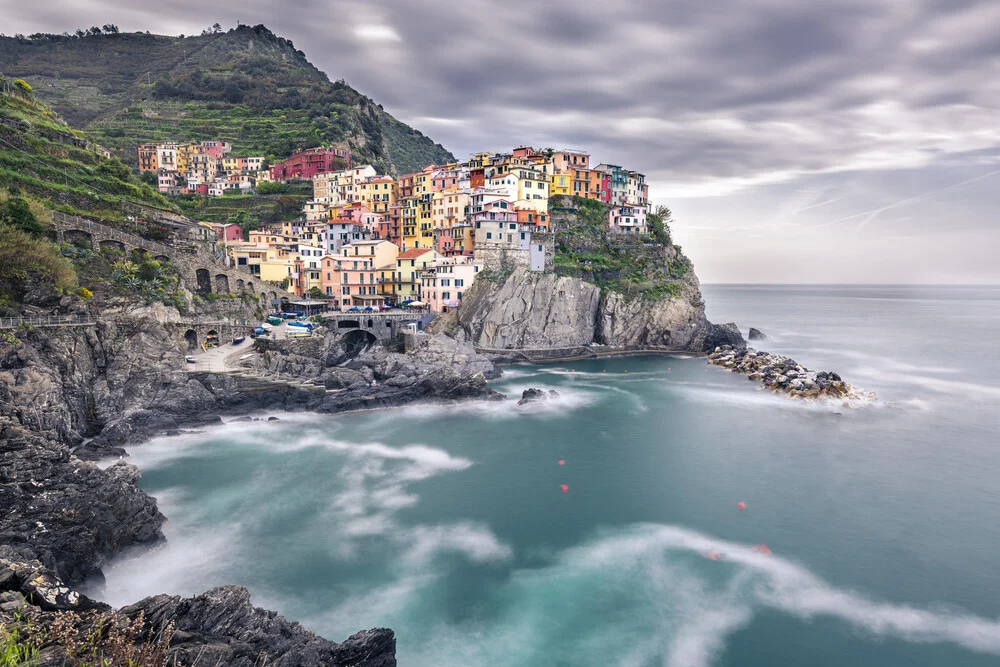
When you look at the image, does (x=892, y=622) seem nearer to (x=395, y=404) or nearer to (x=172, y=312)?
(x=395, y=404)

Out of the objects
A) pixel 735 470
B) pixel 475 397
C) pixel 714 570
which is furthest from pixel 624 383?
pixel 714 570

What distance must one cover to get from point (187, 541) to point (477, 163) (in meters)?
70.7

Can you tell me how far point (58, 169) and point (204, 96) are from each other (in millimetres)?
87562

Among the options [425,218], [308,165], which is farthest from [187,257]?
[308,165]

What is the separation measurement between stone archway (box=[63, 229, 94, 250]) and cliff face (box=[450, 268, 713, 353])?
3234cm

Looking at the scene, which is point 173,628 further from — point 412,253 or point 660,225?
point 660,225

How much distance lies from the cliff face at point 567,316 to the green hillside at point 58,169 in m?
33.5

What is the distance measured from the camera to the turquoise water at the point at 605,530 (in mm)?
18641

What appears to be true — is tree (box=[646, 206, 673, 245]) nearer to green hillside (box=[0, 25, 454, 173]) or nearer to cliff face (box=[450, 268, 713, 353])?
cliff face (box=[450, 268, 713, 353])

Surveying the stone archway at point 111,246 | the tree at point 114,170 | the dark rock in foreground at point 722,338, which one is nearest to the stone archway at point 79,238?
the stone archway at point 111,246

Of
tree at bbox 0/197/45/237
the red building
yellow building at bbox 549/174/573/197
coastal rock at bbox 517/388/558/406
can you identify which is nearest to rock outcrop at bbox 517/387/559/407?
coastal rock at bbox 517/388/558/406

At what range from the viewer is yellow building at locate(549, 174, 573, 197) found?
3068 inches

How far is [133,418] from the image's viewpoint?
34.1m

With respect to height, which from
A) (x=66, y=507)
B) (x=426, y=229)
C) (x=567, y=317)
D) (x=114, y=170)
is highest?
(x=114, y=170)
